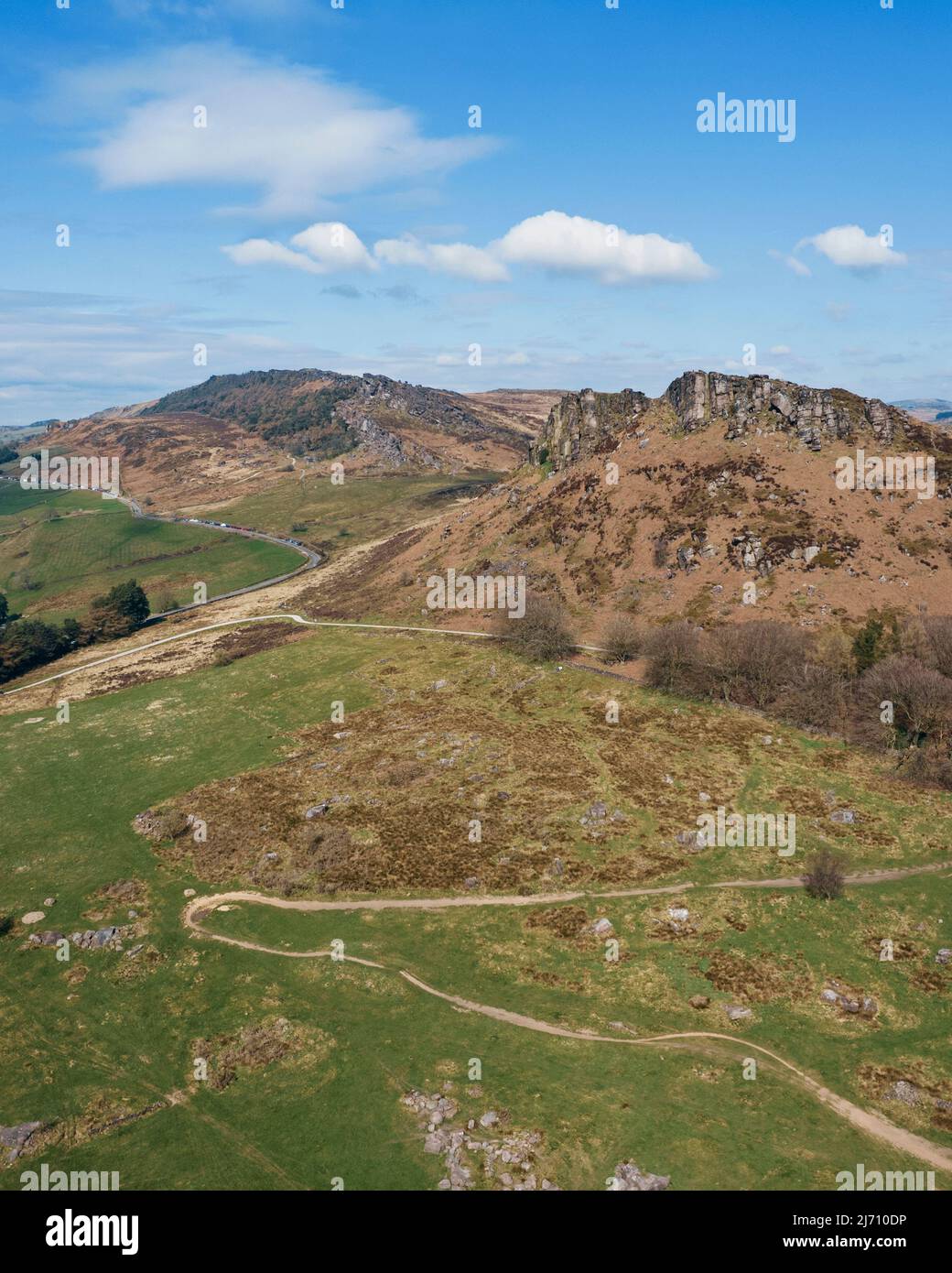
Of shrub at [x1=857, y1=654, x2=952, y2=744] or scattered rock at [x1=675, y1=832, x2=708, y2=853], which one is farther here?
shrub at [x1=857, y1=654, x2=952, y2=744]

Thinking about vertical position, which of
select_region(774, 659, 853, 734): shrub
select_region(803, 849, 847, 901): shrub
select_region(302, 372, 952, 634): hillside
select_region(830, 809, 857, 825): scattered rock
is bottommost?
select_region(803, 849, 847, 901): shrub

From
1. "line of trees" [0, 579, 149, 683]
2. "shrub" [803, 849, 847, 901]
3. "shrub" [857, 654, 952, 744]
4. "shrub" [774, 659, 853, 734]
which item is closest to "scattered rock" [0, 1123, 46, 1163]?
"shrub" [803, 849, 847, 901]

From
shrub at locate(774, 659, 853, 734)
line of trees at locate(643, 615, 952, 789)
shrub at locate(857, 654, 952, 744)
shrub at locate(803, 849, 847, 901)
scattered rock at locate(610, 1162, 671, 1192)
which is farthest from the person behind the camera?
shrub at locate(774, 659, 853, 734)

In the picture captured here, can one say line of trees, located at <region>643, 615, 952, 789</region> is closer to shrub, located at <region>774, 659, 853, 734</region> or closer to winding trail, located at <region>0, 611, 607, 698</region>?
shrub, located at <region>774, 659, 853, 734</region>
